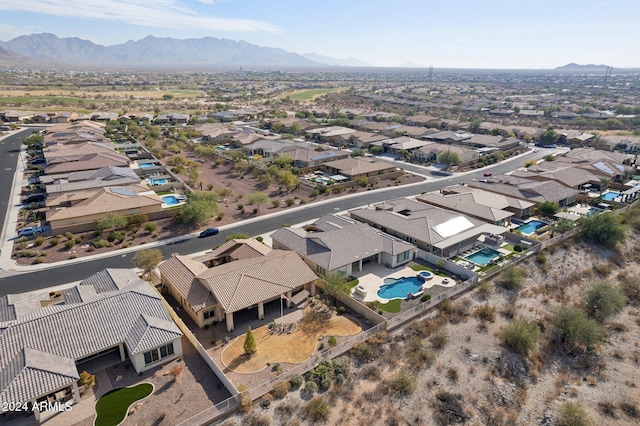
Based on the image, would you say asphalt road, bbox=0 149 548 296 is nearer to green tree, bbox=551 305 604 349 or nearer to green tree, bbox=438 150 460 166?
green tree, bbox=438 150 460 166

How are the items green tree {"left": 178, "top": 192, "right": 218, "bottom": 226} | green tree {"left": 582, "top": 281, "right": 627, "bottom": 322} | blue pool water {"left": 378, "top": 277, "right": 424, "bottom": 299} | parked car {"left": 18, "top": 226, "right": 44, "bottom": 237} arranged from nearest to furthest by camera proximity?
green tree {"left": 582, "top": 281, "right": 627, "bottom": 322}, blue pool water {"left": 378, "top": 277, "right": 424, "bottom": 299}, parked car {"left": 18, "top": 226, "right": 44, "bottom": 237}, green tree {"left": 178, "top": 192, "right": 218, "bottom": 226}

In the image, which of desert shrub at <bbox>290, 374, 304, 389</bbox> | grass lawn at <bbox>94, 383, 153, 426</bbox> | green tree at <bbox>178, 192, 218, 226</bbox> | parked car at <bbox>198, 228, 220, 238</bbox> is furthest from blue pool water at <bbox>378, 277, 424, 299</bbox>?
green tree at <bbox>178, 192, 218, 226</bbox>

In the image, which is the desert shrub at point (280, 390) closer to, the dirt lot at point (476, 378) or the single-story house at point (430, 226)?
the dirt lot at point (476, 378)

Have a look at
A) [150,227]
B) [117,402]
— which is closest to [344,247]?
[117,402]

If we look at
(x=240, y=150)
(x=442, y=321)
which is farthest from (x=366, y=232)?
(x=240, y=150)

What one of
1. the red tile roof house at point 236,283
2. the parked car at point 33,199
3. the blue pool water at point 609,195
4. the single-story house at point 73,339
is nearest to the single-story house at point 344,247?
the red tile roof house at point 236,283

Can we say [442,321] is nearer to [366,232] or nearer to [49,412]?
[366,232]
